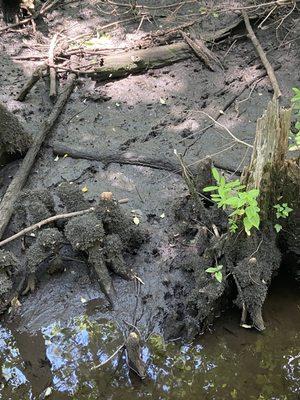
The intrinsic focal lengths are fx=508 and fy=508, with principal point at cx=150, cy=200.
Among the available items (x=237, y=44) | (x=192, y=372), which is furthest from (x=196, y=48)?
(x=192, y=372)

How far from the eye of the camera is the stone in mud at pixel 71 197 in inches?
191

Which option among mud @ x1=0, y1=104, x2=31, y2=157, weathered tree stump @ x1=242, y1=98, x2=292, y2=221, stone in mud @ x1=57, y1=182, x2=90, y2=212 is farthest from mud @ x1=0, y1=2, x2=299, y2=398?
weathered tree stump @ x1=242, y1=98, x2=292, y2=221

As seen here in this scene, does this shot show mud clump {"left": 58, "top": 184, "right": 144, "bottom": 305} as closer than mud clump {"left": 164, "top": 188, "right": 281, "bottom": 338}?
No

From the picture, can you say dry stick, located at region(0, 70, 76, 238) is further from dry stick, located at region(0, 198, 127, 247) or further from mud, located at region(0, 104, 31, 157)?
dry stick, located at region(0, 198, 127, 247)

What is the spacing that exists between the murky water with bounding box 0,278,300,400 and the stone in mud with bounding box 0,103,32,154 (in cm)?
218

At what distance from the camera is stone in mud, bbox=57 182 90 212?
4857 millimetres

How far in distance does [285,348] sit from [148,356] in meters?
1.15

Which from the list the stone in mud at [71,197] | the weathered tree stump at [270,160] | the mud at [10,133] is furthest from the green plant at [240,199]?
the mud at [10,133]

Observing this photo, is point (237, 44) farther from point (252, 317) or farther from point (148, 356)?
point (148, 356)

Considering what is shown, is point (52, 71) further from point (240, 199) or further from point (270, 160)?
point (240, 199)

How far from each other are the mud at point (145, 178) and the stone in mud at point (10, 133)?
0.26 meters

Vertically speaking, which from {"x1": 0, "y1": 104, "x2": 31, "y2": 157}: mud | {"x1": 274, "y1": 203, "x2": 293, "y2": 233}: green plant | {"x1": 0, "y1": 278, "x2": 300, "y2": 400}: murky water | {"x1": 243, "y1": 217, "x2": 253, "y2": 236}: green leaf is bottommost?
{"x1": 0, "y1": 278, "x2": 300, "y2": 400}: murky water

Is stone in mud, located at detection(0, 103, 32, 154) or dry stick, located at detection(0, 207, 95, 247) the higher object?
stone in mud, located at detection(0, 103, 32, 154)

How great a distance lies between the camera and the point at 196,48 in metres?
7.11
